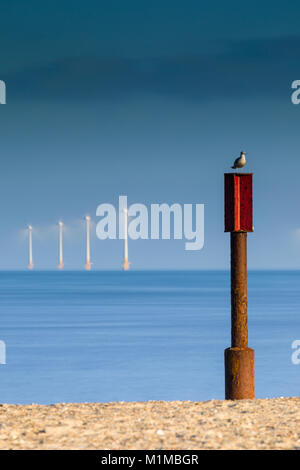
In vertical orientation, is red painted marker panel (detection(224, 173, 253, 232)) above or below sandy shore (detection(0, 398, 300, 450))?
above

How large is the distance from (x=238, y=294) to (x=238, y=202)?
197 centimetres

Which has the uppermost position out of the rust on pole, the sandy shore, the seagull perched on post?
the seagull perched on post

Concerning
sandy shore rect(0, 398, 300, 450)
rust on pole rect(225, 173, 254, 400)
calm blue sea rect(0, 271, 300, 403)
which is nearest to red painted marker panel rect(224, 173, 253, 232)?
rust on pole rect(225, 173, 254, 400)

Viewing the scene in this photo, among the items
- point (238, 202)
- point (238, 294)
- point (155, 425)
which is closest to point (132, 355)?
point (238, 294)

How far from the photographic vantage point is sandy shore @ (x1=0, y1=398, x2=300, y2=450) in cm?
Result: 1214

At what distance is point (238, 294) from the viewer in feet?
56.0

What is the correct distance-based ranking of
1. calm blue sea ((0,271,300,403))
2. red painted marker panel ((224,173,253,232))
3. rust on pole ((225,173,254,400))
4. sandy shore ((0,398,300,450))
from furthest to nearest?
1. calm blue sea ((0,271,300,403))
2. red painted marker panel ((224,173,253,232))
3. rust on pole ((225,173,254,400))
4. sandy shore ((0,398,300,450))

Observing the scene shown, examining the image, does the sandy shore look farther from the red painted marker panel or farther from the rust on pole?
the red painted marker panel

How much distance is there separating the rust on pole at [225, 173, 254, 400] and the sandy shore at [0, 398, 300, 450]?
845 millimetres

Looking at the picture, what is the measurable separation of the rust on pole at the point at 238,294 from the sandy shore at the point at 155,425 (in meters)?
0.85

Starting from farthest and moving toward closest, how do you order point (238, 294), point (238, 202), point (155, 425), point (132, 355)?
point (132, 355) → point (238, 202) → point (238, 294) → point (155, 425)

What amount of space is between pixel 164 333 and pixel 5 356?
1714 centimetres

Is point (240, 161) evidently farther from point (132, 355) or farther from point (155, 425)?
point (132, 355)
